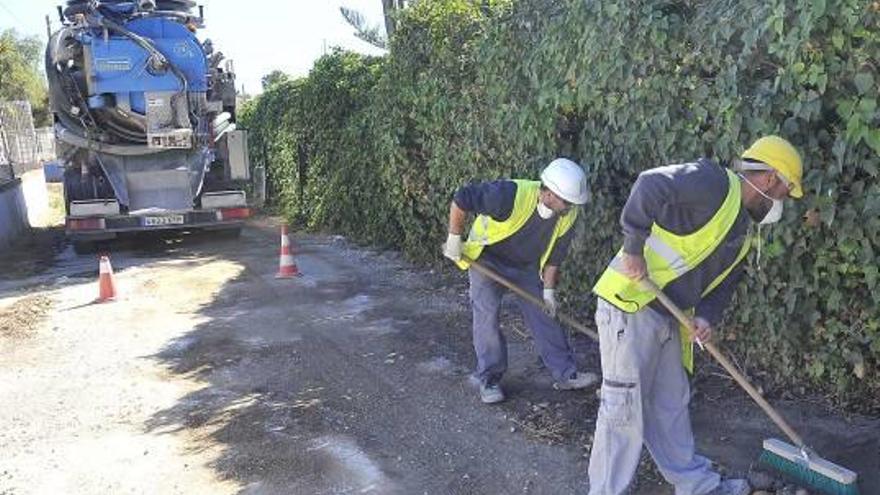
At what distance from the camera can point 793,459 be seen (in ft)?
11.9

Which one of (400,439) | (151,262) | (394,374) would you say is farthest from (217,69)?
(400,439)

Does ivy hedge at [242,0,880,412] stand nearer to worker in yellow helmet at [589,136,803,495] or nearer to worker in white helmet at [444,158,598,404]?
worker in yellow helmet at [589,136,803,495]

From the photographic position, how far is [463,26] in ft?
25.3

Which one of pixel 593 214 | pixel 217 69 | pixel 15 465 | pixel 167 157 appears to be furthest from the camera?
pixel 217 69

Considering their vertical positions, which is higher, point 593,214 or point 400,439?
point 593,214

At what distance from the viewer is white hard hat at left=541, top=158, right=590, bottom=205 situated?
4.48 meters

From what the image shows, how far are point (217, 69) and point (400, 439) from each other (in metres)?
9.12

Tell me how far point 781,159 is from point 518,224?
1.92 meters

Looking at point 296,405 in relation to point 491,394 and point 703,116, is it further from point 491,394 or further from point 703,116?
point 703,116

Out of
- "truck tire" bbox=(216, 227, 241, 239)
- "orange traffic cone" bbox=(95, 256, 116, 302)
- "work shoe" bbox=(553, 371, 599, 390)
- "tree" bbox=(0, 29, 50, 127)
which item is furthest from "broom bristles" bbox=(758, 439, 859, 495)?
"tree" bbox=(0, 29, 50, 127)

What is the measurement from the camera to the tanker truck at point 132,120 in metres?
10.6

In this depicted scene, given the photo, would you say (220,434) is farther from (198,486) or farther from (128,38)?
(128,38)

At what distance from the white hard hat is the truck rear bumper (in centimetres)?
772

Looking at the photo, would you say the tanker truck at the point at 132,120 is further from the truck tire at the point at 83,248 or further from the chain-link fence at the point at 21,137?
the chain-link fence at the point at 21,137
